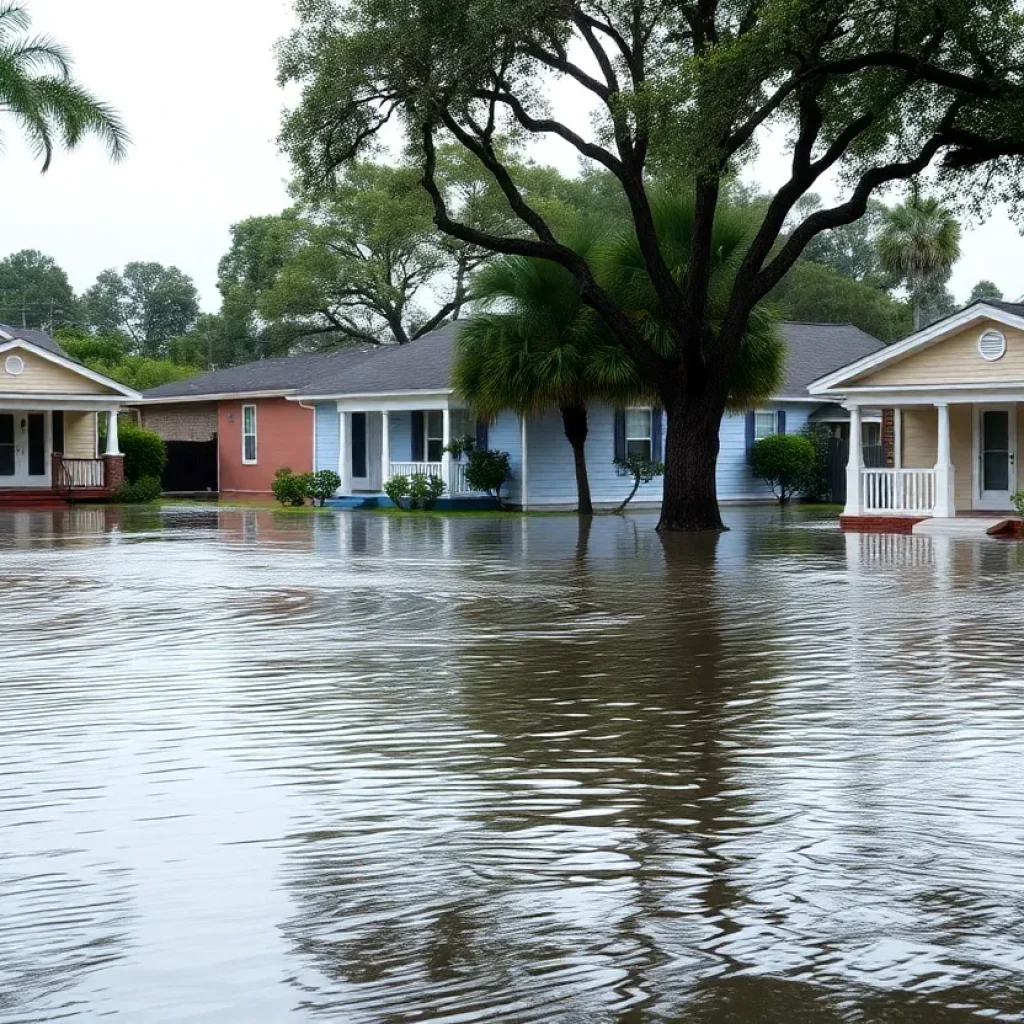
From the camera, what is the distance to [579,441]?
39.3 meters

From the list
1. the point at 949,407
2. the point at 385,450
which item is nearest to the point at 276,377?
the point at 385,450

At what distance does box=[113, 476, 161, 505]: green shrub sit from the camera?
4681 centimetres

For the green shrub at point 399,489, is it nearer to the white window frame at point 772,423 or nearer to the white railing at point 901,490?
the white window frame at point 772,423

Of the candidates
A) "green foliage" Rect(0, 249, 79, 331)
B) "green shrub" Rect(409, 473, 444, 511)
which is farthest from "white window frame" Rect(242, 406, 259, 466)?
"green foliage" Rect(0, 249, 79, 331)

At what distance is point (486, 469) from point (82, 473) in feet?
39.7

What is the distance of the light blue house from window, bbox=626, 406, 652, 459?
1.0 inches

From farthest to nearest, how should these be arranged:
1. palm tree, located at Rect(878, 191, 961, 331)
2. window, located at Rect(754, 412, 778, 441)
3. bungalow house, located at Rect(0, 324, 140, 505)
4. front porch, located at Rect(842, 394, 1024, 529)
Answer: palm tree, located at Rect(878, 191, 961, 331)
window, located at Rect(754, 412, 778, 441)
bungalow house, located at Rect(0, 324, 140, 505)
front porch, located at Rect(842, 394, 1024, 529)

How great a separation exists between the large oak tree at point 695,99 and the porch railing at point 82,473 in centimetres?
1699

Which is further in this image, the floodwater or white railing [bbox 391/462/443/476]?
white railing [bbox 391/462/443/476]

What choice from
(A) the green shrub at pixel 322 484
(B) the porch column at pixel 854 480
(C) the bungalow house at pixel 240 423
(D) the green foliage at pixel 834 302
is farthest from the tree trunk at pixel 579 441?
(D) the green foliage at pixel 834 302

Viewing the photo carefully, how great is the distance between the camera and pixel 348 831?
659 cm

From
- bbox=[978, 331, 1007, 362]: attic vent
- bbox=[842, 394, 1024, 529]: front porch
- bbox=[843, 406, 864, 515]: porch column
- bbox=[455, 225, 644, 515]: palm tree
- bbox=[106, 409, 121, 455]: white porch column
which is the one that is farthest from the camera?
bbox=[106, 409, 121, 455]: white porch column

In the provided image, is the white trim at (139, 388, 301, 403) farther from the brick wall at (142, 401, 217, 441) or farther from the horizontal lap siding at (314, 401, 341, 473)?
the horizontal lap siding at (314, 401, 341, 473)

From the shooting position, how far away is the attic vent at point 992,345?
32219 mm
